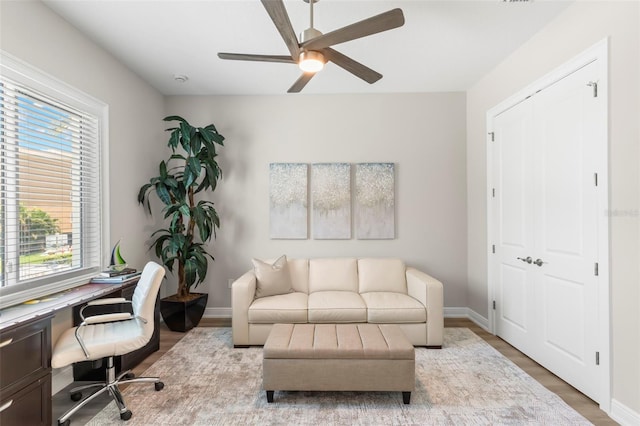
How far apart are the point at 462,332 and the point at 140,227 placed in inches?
154

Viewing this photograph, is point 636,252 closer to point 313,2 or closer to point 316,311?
point 316,311

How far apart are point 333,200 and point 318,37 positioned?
2326mm

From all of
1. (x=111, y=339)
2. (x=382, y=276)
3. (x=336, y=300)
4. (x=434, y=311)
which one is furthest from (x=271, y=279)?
(x=434, y=311)

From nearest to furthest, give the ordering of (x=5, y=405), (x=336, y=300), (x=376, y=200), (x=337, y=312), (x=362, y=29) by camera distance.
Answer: (x=5, y=405), (x=362, y=29), (x=337, y=312), (x=336, y=300), (x=376, y=200)

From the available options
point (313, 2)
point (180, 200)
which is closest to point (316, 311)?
point (180, 200)

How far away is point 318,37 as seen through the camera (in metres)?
1.94

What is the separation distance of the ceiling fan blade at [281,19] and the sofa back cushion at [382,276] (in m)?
2.53

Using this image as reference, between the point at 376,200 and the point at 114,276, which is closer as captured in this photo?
the point at 114,276

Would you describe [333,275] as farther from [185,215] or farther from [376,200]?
[185,215]

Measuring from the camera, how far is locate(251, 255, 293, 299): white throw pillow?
339 centimetres

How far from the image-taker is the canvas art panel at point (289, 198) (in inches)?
160

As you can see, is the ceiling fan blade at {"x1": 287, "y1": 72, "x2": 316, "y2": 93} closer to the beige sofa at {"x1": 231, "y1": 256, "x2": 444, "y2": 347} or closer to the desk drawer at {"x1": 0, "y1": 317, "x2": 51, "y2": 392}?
the beige sofa at {"x1": 231, "y1": 256, "x2": 444, "y2": 347}

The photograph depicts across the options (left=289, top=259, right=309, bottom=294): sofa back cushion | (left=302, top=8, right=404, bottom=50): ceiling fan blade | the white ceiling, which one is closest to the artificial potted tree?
the white ceiling

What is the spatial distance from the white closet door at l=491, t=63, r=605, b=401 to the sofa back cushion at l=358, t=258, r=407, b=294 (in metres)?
1.04
